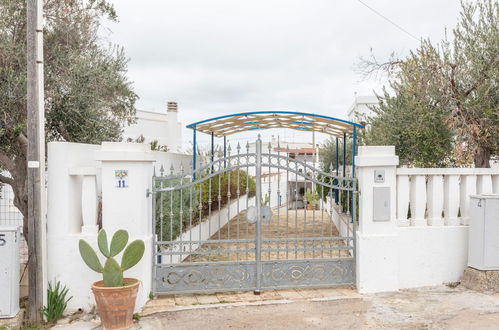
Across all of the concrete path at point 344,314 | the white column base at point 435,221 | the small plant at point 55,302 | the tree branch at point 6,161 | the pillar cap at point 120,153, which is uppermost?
the pillar cap at point 120,153

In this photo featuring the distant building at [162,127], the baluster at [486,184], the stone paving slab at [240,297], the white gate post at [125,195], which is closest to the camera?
the white gate post at [125,195]

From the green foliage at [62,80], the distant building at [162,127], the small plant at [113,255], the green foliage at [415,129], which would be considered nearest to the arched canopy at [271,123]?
the green foliage at [415,129]

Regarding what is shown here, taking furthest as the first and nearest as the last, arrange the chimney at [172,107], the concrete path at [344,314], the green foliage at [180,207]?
the chimney at [172,107] < the green foliage at [180,207] < the concrete path at [344,314]

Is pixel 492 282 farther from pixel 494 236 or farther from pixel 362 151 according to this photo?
pixel 362 151

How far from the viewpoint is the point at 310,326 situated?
5.07 meters

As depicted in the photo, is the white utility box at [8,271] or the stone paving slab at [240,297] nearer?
the white utility box at [8,271]

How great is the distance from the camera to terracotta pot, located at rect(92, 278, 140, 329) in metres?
4.92

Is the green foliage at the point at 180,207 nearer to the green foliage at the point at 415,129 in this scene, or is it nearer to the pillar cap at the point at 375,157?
the pillar cap at the point at 375,157

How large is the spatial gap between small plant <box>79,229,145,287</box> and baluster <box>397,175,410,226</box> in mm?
3716

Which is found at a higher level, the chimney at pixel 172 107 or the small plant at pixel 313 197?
the chimney at pixel 172 107

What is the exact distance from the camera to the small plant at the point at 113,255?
16.4 ft

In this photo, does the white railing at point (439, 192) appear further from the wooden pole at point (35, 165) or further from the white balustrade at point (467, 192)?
the wooden pole at point (35, 165)

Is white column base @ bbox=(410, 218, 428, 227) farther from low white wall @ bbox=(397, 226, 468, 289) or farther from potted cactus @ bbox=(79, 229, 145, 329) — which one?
potted cactus @ bbox=(79, 229, 145, 329)

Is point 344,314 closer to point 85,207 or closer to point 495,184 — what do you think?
point 495,184
